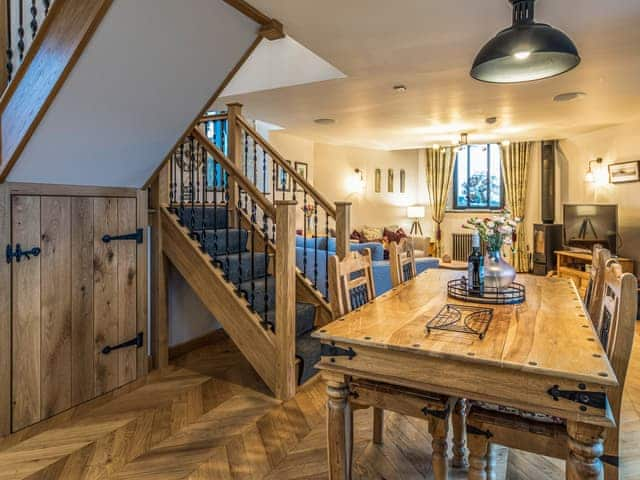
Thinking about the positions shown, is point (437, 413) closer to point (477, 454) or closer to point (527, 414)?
point (477, 454)

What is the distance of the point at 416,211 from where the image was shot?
348 inches

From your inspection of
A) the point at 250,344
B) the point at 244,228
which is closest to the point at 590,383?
the point at 250,344

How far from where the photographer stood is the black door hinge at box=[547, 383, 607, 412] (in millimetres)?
1230

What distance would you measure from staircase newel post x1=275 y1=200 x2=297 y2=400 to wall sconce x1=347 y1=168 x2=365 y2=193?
18.2 ft

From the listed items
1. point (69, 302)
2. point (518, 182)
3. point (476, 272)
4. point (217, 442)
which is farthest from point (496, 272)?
point (518, 182)

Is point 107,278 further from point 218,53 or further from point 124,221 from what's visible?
point 218,53

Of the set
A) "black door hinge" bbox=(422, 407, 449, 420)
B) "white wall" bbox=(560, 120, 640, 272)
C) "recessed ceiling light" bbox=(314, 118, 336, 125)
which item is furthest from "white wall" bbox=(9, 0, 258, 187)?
"white wall" bbox=(560, 120, 640, 272)

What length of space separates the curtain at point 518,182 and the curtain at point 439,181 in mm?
1033

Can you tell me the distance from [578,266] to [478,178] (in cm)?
317

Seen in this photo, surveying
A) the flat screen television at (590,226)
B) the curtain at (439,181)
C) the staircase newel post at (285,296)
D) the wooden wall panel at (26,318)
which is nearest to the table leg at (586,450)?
the staircase newel post at (285,296)

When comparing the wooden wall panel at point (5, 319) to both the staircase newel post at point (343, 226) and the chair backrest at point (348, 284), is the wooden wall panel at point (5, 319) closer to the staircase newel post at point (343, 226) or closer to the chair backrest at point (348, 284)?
the chair backrest at point (348, 284)

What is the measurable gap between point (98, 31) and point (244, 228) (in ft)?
8.57

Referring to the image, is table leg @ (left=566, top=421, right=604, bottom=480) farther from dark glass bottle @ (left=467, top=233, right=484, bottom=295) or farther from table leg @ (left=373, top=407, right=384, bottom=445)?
table leg @ (left=373, top=407, right=384, bottom=445)

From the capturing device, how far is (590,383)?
1.23 m
